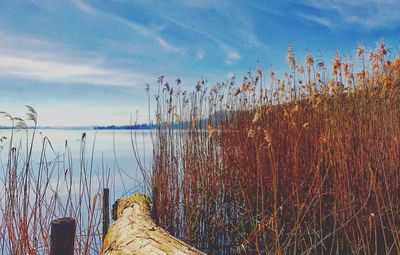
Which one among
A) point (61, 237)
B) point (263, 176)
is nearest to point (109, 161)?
point (263, 176)

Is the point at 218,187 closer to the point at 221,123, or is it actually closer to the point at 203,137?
the point at 203,137

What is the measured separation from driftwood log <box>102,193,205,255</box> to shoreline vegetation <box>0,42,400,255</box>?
401mm

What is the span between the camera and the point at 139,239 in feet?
6.33

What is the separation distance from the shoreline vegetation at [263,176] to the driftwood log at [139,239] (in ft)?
1.32

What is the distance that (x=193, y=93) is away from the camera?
12.9 feet

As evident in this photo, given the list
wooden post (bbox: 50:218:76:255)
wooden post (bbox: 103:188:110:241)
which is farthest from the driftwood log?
wooden post (bbox: 103:188:110:241)

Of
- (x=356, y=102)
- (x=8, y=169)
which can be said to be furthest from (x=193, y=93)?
(x=8, y=169)

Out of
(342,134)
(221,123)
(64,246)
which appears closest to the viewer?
(64,246)

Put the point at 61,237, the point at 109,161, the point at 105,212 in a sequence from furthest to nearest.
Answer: the point at 109,161
the point at 105,212
the point at 61,237

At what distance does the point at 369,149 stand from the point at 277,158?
0.78m

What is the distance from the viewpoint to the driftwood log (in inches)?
69.5

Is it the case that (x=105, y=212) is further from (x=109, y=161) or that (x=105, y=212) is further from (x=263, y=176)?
(x=109, y=161)

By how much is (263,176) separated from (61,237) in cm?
222

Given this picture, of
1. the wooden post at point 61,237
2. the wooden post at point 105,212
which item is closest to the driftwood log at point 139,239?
the wooden post at point 61,237
